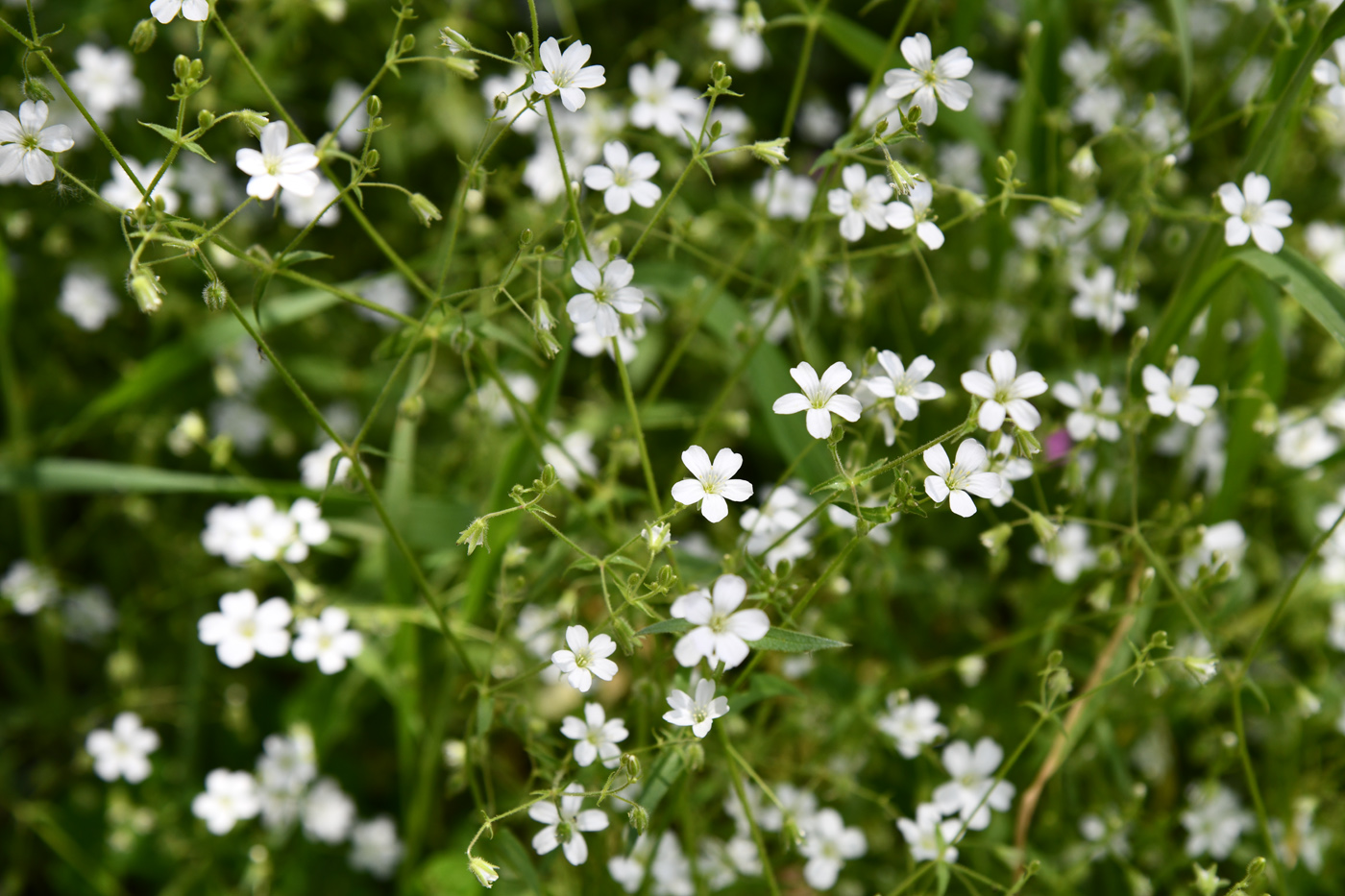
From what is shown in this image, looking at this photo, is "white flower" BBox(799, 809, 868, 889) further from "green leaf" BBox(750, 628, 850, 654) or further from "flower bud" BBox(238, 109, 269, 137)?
"flower bud" BBox(238, 109, 269, 137)

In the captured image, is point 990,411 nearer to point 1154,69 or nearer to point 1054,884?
point 1054,884

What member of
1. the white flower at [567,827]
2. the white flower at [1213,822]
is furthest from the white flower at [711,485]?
the white flower at [1213,822]

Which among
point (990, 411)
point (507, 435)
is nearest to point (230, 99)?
point (507, 435)

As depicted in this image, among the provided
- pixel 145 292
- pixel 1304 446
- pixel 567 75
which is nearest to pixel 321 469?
pixel 145 292

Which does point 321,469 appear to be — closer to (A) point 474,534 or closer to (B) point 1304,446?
(A) point 474,534

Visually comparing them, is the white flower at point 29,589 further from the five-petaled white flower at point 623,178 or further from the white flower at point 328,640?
Result: the five-petaled white flower at point 623,178
